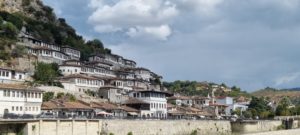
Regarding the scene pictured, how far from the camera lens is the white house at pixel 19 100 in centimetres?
6222

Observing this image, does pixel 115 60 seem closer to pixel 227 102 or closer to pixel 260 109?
pixel 227 102

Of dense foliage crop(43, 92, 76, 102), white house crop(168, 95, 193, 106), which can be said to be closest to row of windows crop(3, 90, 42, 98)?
dense foliage crop(43, 92, 76, 102)

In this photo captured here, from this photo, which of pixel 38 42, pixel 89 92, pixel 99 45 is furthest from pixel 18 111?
pixel 99 45

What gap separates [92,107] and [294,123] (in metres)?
58.6

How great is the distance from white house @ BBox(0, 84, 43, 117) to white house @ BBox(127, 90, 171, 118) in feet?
79.9

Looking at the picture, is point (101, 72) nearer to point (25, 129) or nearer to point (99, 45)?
point (99, 45)

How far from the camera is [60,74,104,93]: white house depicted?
90.9 m

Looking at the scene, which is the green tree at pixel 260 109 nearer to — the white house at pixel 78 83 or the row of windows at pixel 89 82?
the row of windows at pixel 89 82

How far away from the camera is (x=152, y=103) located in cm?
8994

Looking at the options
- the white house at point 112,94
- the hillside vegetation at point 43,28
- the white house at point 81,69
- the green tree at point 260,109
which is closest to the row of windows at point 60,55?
the white house at point 81,69

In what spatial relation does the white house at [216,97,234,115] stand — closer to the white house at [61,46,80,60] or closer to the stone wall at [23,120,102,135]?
the white house at [61,46,80,60]

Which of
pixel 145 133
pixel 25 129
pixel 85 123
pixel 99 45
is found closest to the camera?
pixel 25 129

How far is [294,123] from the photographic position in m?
114

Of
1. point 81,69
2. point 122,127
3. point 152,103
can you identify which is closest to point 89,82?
point 81,69
